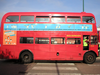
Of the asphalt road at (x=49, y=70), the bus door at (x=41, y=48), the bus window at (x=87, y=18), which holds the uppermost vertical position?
the bus window at (x=87, y=18)

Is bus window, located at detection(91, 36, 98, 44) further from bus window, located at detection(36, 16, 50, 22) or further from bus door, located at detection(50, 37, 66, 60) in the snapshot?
bus window, located at detection(36, 16, 50, 22)

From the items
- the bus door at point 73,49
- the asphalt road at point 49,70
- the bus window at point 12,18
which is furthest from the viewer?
the bus window at point 12,18

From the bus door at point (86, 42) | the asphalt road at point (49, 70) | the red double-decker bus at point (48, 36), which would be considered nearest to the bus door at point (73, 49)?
the red double-decker bus at point (48, 36)

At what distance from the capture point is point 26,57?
7.19 metres

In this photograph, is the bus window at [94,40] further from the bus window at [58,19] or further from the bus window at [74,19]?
the bus window at [58,19]

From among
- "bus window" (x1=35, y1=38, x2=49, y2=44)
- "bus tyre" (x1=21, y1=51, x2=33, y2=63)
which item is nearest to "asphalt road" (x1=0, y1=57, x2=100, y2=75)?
"bus tyre" (x1=21, y1=51, x2=33, y2=63)

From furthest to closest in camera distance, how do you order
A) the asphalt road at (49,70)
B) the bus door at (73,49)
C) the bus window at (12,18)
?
the bus window at (12,18)
the bus door at (73,49)
the asphalt road at (49,70)

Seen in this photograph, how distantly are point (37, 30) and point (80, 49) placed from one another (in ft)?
12.6

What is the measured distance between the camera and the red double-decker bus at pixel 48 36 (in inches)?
277

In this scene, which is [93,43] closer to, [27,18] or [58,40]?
[58,40]

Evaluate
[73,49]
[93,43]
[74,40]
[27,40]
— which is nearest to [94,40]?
[93,43]

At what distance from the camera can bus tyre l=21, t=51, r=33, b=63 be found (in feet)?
23.3

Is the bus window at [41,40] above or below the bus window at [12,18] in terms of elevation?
below

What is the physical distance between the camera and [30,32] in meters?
7.10
